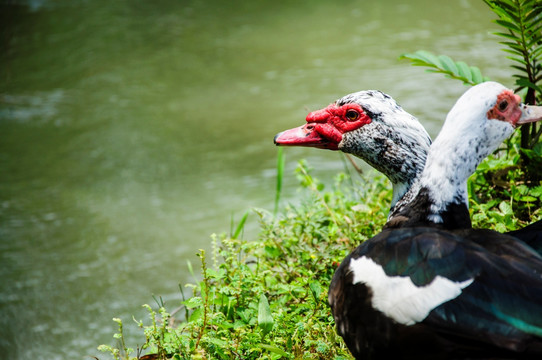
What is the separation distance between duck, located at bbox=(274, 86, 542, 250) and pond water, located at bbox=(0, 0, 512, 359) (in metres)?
1.49

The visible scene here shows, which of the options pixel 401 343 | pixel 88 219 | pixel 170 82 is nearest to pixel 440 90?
pixel 170 82

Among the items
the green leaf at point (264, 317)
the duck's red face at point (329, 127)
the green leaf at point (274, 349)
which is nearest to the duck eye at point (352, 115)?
the duck's red face at point (329, 127)

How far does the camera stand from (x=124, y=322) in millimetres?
3367

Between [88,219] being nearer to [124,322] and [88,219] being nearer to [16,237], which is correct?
[16,237]

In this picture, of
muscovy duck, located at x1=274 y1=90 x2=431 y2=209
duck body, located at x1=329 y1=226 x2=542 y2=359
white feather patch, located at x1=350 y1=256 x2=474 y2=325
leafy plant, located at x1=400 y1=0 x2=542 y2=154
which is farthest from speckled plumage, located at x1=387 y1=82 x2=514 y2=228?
leafy plant, located at x1=400 y1=0 x2=542 y2=154

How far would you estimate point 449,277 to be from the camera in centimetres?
181

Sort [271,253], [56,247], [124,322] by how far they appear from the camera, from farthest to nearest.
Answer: [56,247], [124,322], [271,253]

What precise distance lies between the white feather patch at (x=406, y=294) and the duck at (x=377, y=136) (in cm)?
43

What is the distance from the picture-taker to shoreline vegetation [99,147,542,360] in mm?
2371

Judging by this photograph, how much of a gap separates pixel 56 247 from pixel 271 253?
1.65m

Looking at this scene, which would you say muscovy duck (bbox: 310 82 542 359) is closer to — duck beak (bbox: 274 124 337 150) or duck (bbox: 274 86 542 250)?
duck (bbox: 274 86 542 250)

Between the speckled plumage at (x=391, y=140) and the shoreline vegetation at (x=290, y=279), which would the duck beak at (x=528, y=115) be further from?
the shoreline vegetation at (x=290, y=279)

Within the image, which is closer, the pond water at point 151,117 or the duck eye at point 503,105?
the duck eye at point 503,105

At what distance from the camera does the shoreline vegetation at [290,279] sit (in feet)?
7.78
